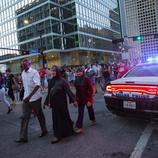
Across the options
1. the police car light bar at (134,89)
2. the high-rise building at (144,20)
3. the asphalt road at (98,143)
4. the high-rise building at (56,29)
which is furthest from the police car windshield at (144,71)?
the high-rise building at (144,20)

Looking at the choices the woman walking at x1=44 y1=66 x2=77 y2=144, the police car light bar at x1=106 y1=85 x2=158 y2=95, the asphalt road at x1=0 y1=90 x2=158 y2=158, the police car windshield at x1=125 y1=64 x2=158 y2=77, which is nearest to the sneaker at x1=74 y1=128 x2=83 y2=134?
the asphalt road at x1=0 y1=90 x2=158 y2=158

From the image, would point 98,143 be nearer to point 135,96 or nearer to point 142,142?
point 142,142

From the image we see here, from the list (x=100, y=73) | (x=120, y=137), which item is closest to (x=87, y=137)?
(x=120, y=137)

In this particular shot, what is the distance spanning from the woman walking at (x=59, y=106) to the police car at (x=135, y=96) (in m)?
1.09

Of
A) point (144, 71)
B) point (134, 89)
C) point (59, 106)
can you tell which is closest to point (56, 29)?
point (144, 71)

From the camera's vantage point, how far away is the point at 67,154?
4801mm

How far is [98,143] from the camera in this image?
5305 millimetres

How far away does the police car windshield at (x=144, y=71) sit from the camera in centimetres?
666

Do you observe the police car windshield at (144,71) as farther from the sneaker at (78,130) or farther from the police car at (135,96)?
the sneaker at (78,130)

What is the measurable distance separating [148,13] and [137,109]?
7384 cm

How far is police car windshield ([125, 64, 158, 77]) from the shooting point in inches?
262

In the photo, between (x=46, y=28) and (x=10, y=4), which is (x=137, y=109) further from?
(x=10, y=4)

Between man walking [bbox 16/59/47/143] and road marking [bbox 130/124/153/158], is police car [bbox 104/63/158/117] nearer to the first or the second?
road marking [bbox 130/124/153/158]

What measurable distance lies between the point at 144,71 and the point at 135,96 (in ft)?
4.33
